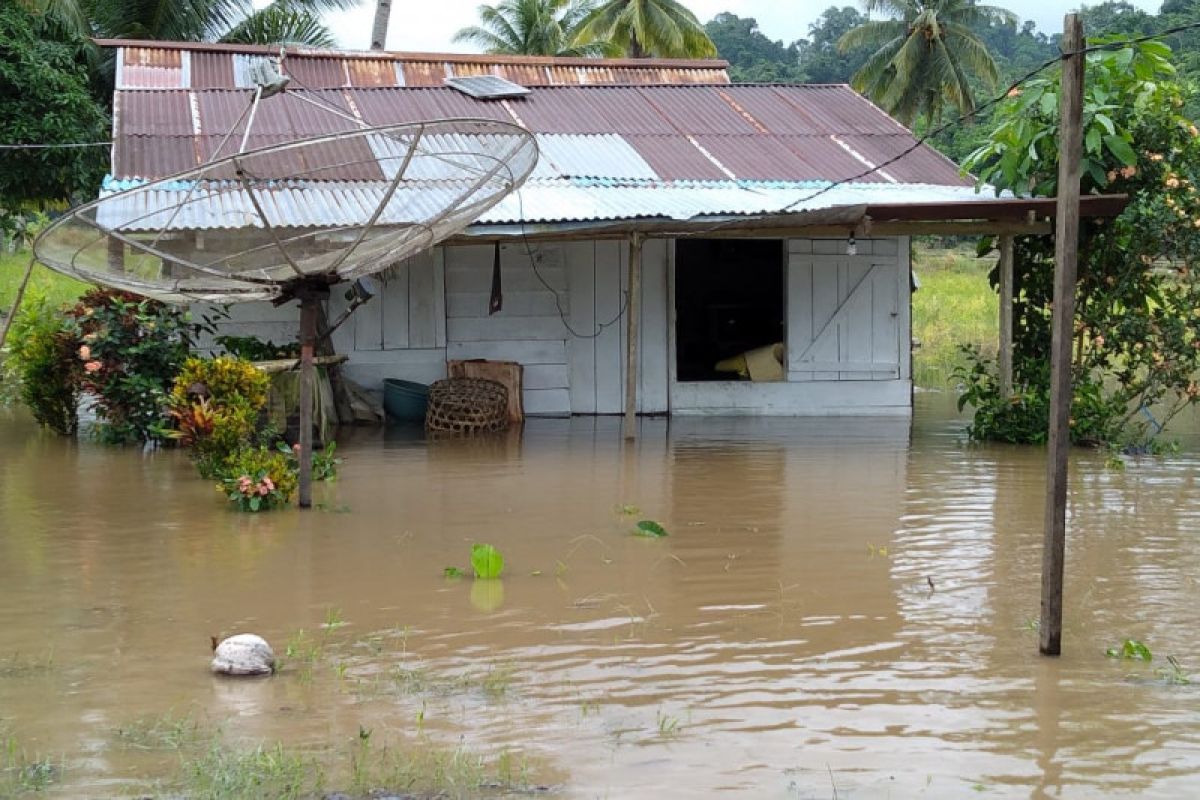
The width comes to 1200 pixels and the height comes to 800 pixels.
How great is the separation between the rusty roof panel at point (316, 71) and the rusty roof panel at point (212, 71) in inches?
27.0

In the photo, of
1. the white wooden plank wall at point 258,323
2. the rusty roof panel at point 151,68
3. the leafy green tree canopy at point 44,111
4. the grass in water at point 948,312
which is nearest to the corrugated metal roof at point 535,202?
the white wooden plank wall at point 258,323

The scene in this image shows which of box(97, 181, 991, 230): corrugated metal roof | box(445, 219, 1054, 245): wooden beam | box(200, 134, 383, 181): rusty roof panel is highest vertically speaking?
box(200, 134, 383, 181): rusty roof panel

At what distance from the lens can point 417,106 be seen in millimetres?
15484

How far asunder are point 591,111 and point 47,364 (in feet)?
22.1

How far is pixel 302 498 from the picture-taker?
8.90 meters

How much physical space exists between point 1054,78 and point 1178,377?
10.5 ft

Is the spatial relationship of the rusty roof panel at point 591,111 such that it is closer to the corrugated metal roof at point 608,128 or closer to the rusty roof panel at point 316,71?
the corrugated metal roof at point 608,128

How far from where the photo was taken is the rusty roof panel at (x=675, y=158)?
1392cm

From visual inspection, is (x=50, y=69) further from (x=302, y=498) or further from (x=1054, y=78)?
(x=1054, y=78)

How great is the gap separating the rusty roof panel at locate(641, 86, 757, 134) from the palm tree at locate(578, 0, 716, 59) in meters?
13.3

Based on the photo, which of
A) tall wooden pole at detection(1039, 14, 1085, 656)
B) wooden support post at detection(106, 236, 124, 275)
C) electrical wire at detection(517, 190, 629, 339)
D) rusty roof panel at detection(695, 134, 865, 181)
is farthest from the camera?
electrical wire at detection(517, 190, 629, 339)

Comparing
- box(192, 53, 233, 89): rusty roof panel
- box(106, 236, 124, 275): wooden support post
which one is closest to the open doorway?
box(192, 53, 233, 89): rusty roof panel

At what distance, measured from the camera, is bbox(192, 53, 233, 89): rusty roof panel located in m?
15.7

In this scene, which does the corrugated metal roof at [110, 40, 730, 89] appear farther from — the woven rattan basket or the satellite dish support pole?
the satellite dish support pole
